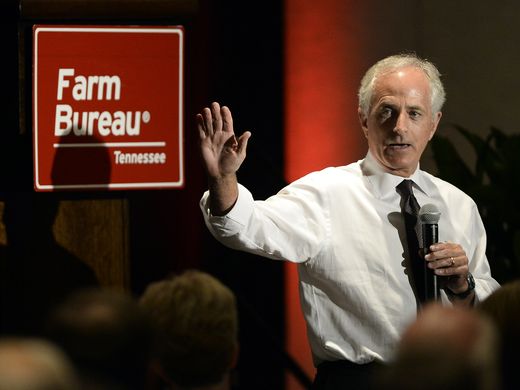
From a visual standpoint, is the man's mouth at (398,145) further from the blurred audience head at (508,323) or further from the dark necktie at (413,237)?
the blurred audience head at (508,323)

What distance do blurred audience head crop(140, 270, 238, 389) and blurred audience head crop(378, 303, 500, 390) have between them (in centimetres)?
81

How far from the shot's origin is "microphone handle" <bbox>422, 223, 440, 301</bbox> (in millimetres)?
2457

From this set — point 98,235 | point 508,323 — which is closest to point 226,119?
point 508,323

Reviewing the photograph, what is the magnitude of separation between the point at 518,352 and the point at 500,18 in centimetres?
385

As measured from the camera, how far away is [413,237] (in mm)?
2654

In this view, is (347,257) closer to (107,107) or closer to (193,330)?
(193,330)

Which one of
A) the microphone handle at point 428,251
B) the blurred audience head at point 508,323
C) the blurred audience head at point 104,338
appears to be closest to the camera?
the blurred audience head at point 104,338

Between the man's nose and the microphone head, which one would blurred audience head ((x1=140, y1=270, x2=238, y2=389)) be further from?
the man's nose

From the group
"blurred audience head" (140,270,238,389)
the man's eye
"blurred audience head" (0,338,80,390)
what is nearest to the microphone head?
the man's eye

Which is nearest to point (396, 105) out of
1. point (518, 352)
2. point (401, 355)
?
point (518, 352)

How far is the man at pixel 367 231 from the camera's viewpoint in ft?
8.08

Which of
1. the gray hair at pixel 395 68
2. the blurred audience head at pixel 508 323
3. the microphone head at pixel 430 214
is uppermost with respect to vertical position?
the gray hair at pixel 395 68

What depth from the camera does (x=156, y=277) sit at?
A: 4.30m

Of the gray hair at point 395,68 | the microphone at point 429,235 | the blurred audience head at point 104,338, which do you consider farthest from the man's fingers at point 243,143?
the blurred audience head at point 104,338
